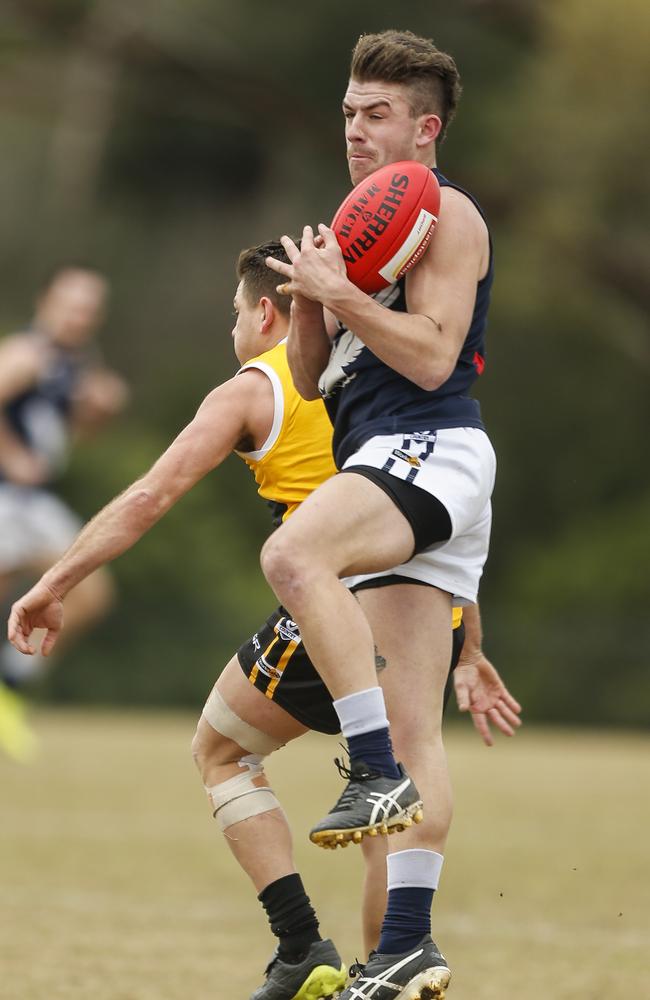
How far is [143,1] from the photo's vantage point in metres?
25.4

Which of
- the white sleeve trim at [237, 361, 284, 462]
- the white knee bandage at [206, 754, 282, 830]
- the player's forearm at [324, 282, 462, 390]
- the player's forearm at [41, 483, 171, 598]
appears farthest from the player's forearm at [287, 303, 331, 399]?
the white knee bandage at [206, 754, 282, 830]

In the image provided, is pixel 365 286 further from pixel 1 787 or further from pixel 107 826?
pixel 1 787

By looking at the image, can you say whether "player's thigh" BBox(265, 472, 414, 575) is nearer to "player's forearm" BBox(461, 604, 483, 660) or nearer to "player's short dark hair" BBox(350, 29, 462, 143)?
"player's forearm" BBox(461, 604, 483, 660)

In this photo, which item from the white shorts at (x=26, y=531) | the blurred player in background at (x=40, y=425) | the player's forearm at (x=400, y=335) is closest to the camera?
the player's forearm at (x=400, y=335)

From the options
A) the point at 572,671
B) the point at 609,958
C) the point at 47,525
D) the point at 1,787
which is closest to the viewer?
the point at 609,958

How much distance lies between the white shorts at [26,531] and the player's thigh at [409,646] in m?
7.86

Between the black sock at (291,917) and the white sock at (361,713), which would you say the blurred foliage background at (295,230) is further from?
the white sock at (361,713)

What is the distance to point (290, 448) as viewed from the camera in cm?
446

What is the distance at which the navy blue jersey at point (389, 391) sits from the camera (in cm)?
404

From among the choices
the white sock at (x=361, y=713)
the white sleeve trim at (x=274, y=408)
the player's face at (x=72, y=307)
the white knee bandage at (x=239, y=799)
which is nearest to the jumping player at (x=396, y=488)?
the white sock at (x=361, y=713)

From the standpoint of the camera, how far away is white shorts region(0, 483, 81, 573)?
11.8 meters

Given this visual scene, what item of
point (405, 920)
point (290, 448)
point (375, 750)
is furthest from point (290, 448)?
point (405, 920)

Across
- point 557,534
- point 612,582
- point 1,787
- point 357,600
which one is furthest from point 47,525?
point 557,534

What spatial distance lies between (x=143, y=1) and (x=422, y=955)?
2332 cm
